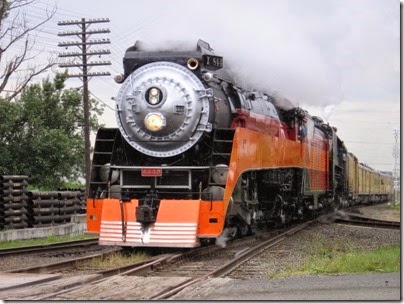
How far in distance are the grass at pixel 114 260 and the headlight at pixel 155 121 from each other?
2.24 m

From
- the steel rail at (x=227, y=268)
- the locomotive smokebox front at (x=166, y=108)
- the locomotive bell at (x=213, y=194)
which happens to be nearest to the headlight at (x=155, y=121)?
the locomotive smokebox front at (x=166, y=108)

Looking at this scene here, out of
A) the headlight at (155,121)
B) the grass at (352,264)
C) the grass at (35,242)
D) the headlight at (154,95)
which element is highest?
the headlight at (154,95)

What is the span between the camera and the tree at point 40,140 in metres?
28.0

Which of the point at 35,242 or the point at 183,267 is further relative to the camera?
the point at 35,242

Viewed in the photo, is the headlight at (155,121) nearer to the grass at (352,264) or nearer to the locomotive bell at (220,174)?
the locomotive bell at (220,174)

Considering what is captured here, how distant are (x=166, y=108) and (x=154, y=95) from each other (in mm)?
317

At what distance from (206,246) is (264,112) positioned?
3344mm

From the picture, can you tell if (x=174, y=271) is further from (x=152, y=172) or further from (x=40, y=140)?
(x=40, y=140)

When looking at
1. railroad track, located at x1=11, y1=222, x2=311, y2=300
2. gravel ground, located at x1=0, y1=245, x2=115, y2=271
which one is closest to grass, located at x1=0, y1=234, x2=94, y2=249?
gravel ground, located at x1=0, y1=245, x2=115, y2=271

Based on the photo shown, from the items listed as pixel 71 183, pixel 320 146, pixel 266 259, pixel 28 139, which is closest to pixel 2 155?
pixel 28 139

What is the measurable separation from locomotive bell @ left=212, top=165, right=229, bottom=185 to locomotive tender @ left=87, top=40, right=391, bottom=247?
0.06 feet

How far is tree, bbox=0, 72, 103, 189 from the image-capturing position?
28.0 meters

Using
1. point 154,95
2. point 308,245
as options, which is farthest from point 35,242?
point 308,245

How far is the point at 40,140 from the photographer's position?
94.5 feet
